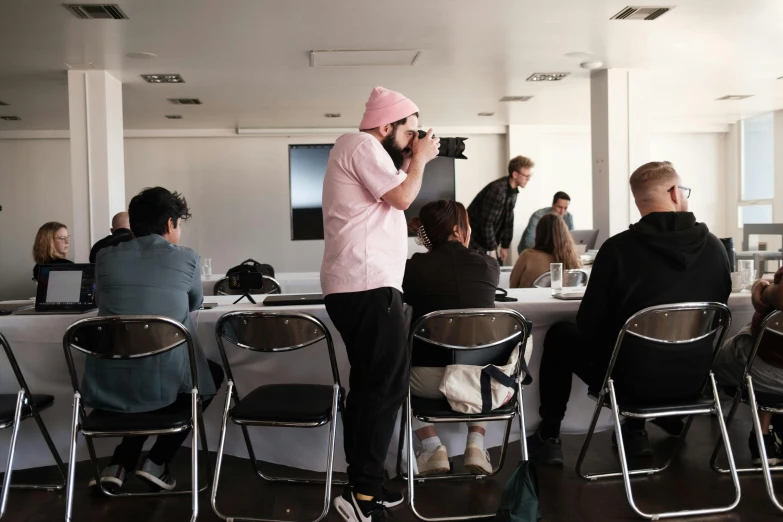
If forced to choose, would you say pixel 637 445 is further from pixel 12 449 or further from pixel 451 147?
pixel 12 449

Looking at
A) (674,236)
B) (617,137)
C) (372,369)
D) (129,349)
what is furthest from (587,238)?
(129,349)

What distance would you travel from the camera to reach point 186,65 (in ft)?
21.3

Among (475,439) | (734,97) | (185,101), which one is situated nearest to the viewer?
(475,439)

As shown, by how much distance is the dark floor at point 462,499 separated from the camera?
8.46 feet

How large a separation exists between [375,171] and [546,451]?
1.56 metres

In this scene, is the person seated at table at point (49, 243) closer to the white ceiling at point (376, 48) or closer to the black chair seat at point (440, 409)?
the white ceiling at point (376, 48)

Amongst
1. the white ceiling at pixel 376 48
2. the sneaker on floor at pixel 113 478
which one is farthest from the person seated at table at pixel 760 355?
the white ceiling at pixel 376 48

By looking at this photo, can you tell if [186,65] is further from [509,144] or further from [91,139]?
[509,144]

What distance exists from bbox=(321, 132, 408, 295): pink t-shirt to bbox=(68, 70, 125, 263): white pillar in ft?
16.4

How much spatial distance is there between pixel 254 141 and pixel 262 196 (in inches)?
32.8

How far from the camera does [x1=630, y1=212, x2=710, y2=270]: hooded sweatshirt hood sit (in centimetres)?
257

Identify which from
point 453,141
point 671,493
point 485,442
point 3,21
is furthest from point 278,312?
point 3,21

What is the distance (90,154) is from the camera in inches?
260

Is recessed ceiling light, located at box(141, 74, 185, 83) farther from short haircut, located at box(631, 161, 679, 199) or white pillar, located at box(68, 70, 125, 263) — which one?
short haircut, located at box(631, 161, 679, 199)
